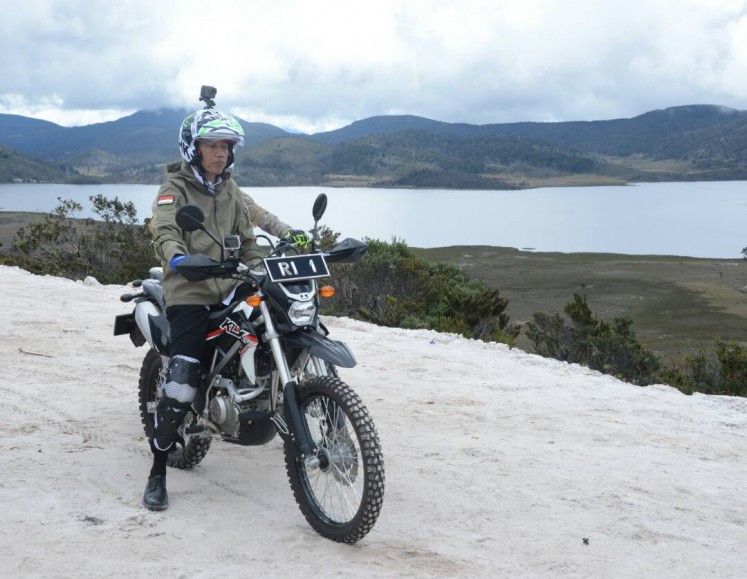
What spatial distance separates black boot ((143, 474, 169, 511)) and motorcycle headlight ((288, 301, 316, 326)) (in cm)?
127

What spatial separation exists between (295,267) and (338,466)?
995 mm

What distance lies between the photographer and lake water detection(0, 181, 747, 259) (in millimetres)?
73250

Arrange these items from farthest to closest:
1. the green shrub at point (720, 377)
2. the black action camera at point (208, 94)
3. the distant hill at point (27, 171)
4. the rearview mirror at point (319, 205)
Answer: the distant hill at point (27, 171)
the green shrub at point (720, 377)
the black action camera at point (208, 94)
the rearview mirror at point (319, 205)

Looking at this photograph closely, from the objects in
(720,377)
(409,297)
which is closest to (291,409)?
(720,377)

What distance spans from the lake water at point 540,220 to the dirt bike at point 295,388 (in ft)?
145

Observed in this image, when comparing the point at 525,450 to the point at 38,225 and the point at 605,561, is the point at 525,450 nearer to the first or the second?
the point at 605,561

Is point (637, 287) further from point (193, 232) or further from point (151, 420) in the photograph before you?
point (193, 232)

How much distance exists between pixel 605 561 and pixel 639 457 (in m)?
1.83

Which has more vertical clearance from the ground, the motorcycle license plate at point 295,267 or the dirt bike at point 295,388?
the motorcycle license plate at point 295,267

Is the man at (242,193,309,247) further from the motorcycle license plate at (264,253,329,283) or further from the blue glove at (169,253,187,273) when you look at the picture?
the blue glove at (169,253,187,273)

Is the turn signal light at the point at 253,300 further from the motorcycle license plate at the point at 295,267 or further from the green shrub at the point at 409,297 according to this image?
the green shrub at the point at 409,297

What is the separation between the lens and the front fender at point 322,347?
378 cm

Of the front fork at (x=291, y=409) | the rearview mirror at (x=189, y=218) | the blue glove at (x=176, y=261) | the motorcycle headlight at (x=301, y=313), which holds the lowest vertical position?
the front fork at (x=291, y=409)

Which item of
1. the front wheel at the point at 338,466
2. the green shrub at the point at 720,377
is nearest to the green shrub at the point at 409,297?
the green shrub at the point at 720,377
